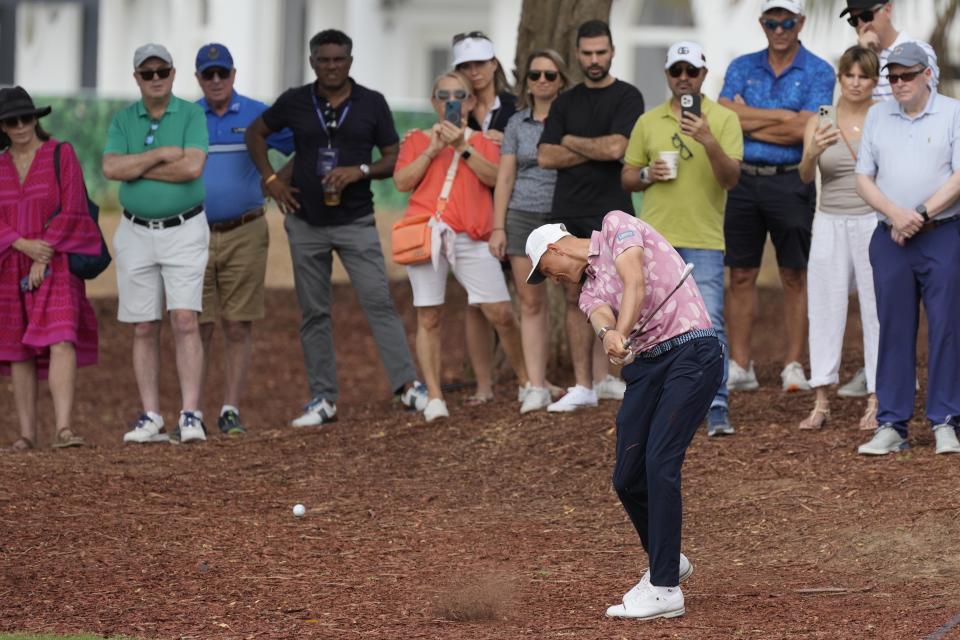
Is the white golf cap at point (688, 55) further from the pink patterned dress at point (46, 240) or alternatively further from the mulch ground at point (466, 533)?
the pink patterned dress at point (46, 240)

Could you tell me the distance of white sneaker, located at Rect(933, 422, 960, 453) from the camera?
340 inches

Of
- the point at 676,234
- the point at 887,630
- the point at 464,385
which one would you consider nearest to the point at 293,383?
the point at 464,385

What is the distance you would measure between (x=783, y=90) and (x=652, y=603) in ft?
14.5

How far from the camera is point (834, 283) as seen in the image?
934cm

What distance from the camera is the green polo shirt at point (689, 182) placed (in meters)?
9.30

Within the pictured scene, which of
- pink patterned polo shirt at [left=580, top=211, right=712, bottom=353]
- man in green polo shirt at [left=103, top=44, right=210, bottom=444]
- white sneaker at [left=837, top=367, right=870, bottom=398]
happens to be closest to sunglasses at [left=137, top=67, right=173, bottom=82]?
man in green polo shirt at [left=103, top=44, right=210, bottom=444]

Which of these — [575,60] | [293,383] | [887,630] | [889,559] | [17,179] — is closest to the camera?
[887,630]

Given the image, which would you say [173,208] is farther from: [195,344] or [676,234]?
[676,234]

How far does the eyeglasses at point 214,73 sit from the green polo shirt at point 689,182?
2.88m

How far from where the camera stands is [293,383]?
16.4 meters

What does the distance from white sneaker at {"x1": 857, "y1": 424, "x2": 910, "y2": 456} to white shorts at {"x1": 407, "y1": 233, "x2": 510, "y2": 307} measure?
253 centimetres

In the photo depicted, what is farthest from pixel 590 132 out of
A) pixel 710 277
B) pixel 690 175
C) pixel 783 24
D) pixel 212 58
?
pixel 212 58

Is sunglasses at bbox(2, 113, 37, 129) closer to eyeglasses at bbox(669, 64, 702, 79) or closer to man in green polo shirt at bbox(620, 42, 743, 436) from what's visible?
man in green polo shirt at bbox(620, 42, 743, 436)

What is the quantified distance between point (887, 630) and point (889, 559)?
132cm
